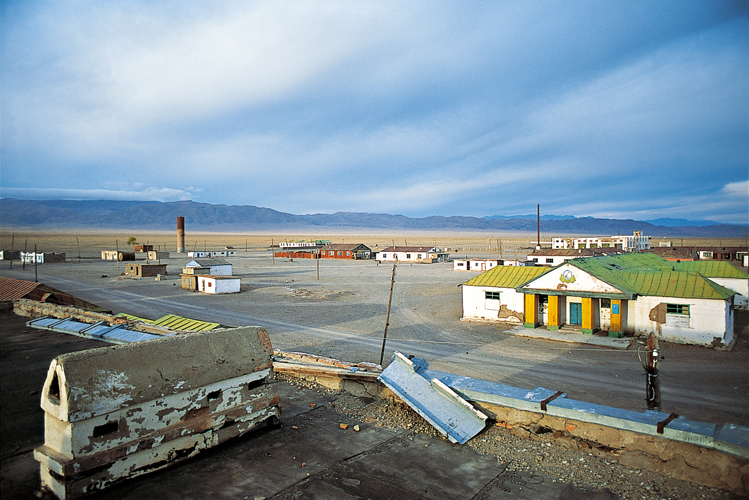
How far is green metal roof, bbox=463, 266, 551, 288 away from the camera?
2567 cm

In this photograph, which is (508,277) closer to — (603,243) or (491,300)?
(491,300)

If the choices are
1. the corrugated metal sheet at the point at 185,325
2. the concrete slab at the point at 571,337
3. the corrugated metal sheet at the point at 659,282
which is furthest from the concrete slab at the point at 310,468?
the corrugated metal sheet at the point at 659,282

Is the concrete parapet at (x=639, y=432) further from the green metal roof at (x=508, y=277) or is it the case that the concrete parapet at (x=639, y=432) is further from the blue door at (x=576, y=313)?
Answer: the green metal roof at (x=508, y=277)

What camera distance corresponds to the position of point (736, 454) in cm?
603

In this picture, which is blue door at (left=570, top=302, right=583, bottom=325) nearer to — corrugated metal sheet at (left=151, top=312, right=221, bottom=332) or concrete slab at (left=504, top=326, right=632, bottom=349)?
concrete slab at (left=504, top=326, right=632, bottom=349)

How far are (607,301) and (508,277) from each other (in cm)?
551

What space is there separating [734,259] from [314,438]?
64.5 meters

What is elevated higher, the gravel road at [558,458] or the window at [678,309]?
the gravel road at [558,458]

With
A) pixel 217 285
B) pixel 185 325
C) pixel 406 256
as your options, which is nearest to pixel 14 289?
pixel 185 325

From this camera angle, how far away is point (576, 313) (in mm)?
24000

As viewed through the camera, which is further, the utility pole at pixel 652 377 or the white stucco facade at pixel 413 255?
the white stucco facade at pixel 413 255

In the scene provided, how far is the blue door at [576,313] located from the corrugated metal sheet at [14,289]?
27.7m

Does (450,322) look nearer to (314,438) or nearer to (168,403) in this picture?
(314,438)

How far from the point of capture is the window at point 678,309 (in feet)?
68.4
